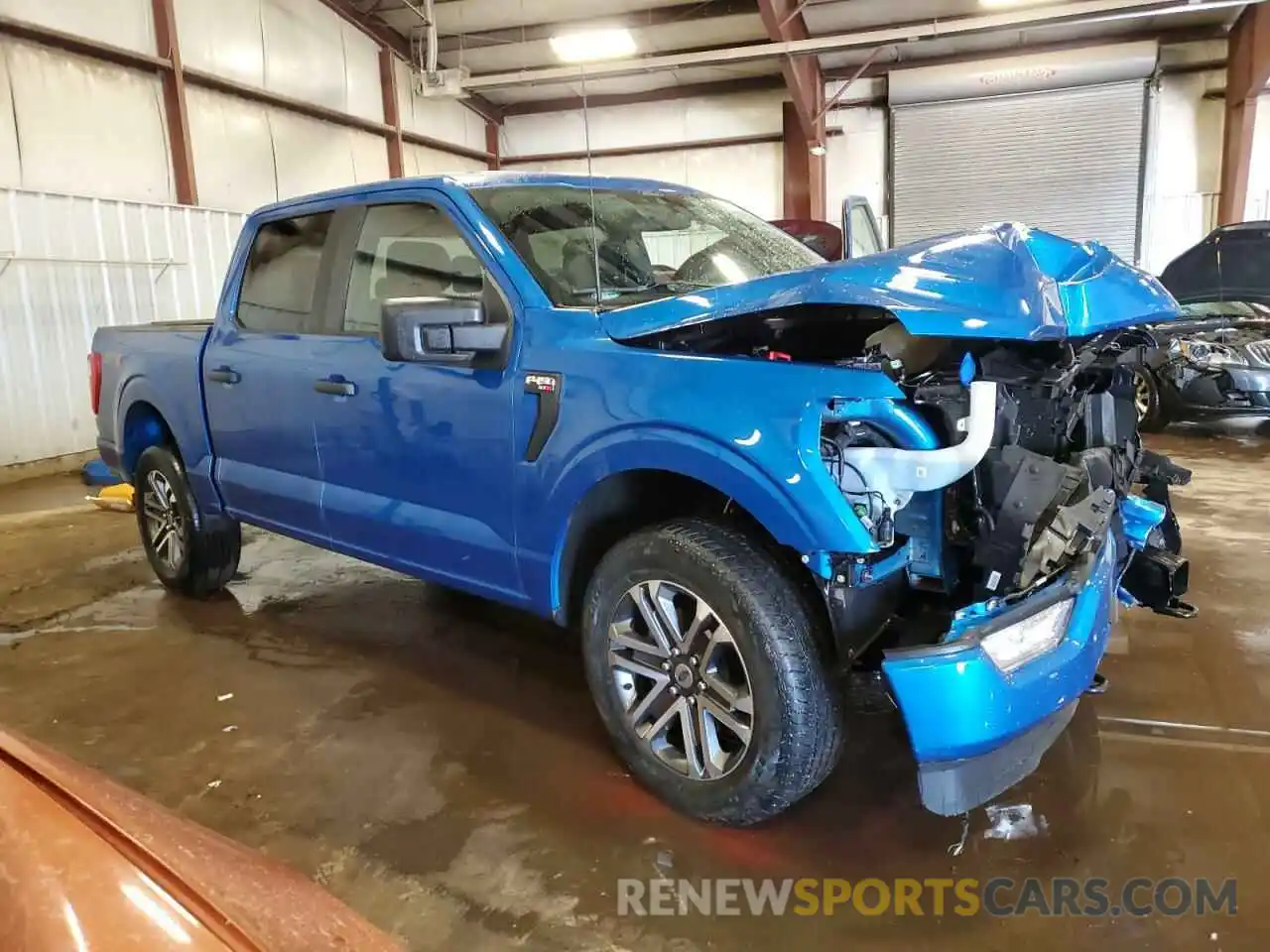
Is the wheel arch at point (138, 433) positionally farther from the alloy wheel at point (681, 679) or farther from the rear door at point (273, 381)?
the alloy wheel at point (681, 679)

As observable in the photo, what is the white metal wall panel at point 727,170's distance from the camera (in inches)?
577

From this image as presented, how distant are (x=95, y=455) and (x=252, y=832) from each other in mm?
8088

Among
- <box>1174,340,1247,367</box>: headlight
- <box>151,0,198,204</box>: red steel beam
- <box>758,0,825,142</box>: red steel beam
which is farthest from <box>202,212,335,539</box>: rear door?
<box>758,0,825,142</box>: red steel beam

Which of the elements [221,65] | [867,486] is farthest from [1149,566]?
[221,65]

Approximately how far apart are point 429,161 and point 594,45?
14.2ft

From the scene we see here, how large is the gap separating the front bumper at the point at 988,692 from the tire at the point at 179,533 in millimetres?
3335

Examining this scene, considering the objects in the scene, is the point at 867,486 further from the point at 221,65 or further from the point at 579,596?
the point at 221,65

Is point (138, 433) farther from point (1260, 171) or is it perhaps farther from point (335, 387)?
point (1260, 171)

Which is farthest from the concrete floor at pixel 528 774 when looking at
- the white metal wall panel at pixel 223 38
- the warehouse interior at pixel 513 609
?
the white metal wall panel at pixel 223 38

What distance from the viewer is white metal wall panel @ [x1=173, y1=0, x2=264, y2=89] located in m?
10.1

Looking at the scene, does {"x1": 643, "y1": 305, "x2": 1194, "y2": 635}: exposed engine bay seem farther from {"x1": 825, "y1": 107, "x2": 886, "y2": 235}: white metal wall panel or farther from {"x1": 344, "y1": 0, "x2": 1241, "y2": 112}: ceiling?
{"x1": 825, "y1": 107, "x2": 886, "y2": 235}: white metal wall panel

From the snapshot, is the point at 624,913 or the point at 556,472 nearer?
the point at 624,913

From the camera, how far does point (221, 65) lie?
34.7ft

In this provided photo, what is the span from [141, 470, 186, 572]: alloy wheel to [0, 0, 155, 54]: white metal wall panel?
A: 6523 millimetres
